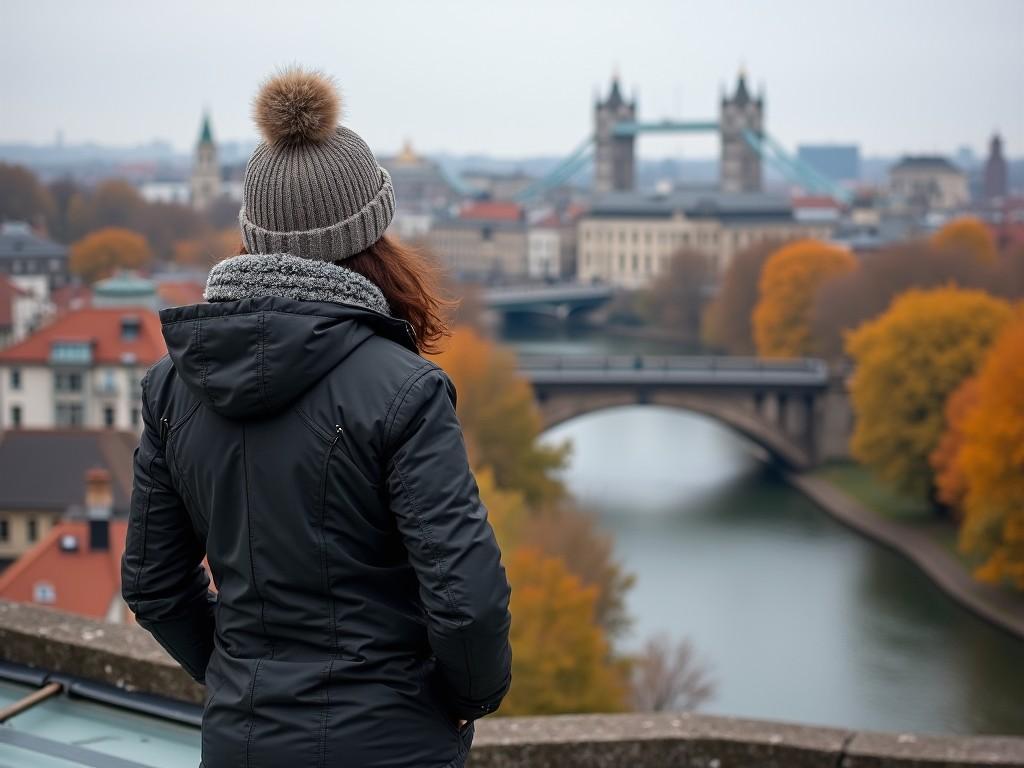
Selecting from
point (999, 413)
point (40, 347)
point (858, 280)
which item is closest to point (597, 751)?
point (999, 413)

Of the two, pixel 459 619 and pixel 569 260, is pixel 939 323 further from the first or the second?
pixel 569 260

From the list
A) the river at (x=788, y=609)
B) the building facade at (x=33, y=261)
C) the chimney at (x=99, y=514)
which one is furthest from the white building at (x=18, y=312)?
the chimney at (x=99, y=514)

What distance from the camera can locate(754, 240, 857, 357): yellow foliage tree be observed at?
3522 cm

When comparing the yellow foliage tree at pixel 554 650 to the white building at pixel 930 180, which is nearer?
the yellow foliage tree at pixel 554 650

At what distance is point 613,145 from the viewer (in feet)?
307

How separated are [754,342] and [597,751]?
36.4m

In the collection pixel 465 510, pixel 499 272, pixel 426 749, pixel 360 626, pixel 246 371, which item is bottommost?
pixel 499 272

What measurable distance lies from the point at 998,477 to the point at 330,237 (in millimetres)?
17429

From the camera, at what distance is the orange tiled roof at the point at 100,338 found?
22906 millimetres

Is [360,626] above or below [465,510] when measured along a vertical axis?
below

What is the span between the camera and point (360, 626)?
169 centimetres

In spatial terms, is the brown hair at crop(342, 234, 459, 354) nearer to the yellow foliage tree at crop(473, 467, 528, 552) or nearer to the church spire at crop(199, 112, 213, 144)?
the yellow foliage tree at crop(473, 467, 528, 552)

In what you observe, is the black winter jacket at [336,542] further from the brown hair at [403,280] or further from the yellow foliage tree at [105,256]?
the yellow foliage tree at [105,256]

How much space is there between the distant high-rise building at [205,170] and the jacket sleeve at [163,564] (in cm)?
9322
